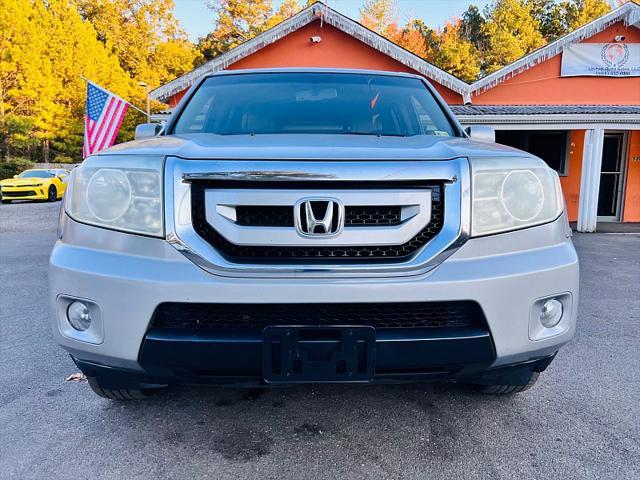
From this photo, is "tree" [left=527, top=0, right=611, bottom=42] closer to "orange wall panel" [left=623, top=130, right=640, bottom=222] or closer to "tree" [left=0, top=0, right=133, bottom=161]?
"orange wall panel" [left=623, top=130, right=640, bottom=222]

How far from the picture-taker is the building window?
11.6m

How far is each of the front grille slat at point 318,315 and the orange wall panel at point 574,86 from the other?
12225mm

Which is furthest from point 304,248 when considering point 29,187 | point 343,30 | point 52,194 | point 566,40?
point 52,194

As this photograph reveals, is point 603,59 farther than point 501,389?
Yes

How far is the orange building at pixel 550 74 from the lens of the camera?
38.1 ft

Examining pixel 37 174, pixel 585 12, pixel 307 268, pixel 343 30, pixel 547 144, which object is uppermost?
pixel 585 12

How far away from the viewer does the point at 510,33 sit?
35438mm

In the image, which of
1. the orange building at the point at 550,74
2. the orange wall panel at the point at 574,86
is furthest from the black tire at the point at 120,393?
the orange wall panel at the point at 574,86

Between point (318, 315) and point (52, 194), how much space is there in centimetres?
2030

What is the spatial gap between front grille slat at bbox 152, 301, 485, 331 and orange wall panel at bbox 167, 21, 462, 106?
1152cm

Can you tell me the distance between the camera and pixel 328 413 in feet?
7.55

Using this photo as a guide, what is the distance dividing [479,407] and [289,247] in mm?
1454

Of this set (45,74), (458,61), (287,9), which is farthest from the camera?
(287,9)

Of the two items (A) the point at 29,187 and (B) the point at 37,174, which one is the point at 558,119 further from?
(B) the point at 37,174
